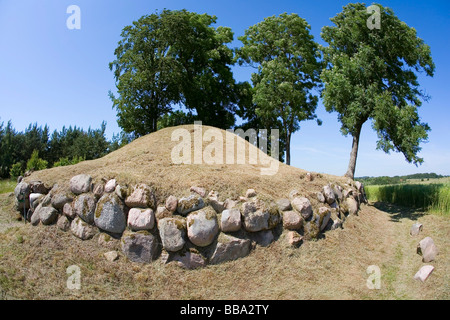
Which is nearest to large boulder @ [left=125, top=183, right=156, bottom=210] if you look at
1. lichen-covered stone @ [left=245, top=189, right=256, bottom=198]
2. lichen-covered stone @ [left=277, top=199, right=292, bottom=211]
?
lichen-covered stone @ [left=245, top=189, right=256, bottom=198]

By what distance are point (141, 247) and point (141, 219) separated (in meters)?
0.63

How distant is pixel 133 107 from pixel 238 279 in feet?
43.3

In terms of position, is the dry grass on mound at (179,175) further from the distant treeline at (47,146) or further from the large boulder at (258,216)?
the distant treeline at (47,146)

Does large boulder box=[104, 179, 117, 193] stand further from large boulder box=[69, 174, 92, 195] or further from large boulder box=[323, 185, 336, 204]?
large boulder box=[323, 185, 336, 204]

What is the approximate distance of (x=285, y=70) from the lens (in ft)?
60.3

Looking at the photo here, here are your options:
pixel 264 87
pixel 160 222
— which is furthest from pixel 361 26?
pixel 160 222

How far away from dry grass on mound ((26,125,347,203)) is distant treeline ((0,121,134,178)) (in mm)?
17600

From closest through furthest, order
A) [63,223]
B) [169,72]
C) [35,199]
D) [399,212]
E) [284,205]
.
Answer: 1. [63,223]
2. [284,205]
3. [35,199]
4. [399,212]
5. [169,72]

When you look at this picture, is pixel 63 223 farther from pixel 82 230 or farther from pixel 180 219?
pixel 180 219

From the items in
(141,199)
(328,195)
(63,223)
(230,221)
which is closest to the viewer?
(230,221)

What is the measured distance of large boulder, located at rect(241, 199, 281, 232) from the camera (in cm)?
720

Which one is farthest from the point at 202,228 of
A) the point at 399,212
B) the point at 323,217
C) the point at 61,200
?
the point at 399,212

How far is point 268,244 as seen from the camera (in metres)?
7.26

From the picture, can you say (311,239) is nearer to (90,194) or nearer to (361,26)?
(90,194)
